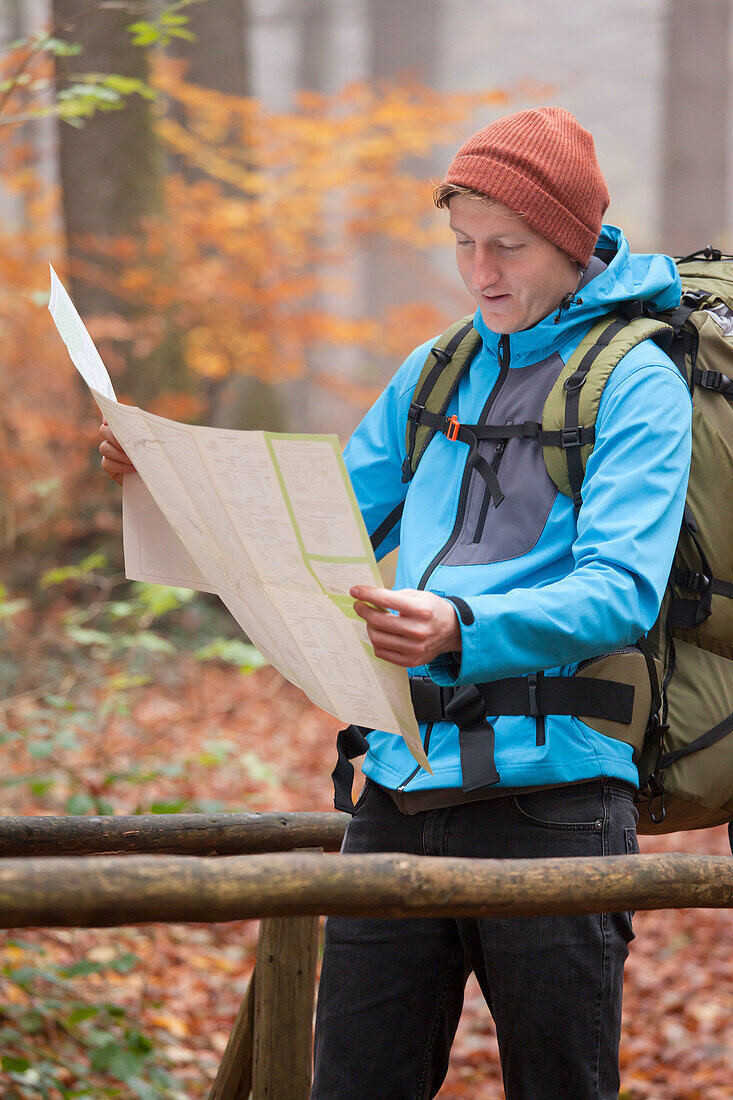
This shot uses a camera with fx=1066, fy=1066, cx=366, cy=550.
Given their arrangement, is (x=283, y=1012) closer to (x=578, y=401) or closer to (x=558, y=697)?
(x=558, y=697)

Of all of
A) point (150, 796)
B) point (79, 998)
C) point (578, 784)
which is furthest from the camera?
point (150, 796)

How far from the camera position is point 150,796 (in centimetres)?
617

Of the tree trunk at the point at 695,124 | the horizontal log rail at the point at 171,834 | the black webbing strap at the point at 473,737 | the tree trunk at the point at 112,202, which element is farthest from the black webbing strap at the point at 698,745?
the tree trunk at the point at 695,124

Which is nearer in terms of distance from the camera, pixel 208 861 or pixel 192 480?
pixel 208 861

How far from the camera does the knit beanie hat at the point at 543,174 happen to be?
1900 mm

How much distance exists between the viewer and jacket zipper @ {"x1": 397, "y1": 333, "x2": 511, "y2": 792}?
6.31 feet

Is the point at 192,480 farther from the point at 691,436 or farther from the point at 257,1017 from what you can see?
the point at 257,1017

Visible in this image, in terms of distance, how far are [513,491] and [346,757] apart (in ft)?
2.15

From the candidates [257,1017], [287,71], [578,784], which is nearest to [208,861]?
[578,784]

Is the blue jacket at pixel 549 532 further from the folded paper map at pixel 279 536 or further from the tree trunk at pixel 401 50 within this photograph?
the tree trunk at pixel 401 50

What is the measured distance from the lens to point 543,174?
6.29ft

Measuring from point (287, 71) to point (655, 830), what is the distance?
2943 centimetres

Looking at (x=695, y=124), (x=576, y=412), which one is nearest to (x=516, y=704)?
(x=576, y=412)

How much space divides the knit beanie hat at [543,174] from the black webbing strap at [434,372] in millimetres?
299
